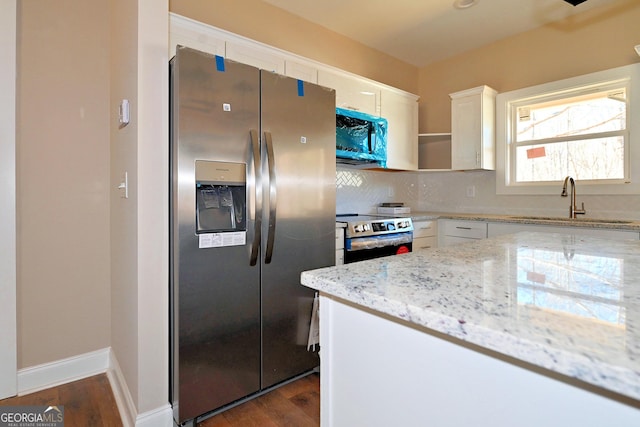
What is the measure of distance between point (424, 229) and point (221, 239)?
213 cm

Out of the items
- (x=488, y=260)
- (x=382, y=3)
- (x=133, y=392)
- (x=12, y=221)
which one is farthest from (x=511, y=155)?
(x=12, y=221)

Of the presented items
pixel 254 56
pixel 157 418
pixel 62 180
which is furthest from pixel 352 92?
pixel 157 418

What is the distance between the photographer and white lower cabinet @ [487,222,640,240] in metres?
2.30

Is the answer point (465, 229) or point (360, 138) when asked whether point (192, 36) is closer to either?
point (360, 138)

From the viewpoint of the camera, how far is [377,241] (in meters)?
2.63

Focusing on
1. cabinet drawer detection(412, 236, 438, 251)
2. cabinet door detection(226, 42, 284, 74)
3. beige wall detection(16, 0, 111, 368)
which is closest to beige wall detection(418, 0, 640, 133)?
cabinet drawer detection(412, 236, 438, 251)

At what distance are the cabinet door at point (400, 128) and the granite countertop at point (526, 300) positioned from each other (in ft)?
8.08

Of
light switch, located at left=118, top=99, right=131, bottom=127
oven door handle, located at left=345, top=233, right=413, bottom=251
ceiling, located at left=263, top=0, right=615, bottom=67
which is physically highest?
ceiling, located at left=263, top=0, right=615, bottom=67

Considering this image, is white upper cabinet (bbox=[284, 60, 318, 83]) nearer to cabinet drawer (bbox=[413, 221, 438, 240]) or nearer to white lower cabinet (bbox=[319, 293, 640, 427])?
cabinet drawer (bbox=[413, 221, 438, 240])

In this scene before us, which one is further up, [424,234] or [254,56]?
[254,56]

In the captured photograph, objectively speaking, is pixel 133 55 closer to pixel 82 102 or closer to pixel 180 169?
pixel 180 169

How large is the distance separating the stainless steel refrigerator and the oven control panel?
386mm

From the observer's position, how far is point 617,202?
281 cm

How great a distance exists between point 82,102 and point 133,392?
5.87 ft
